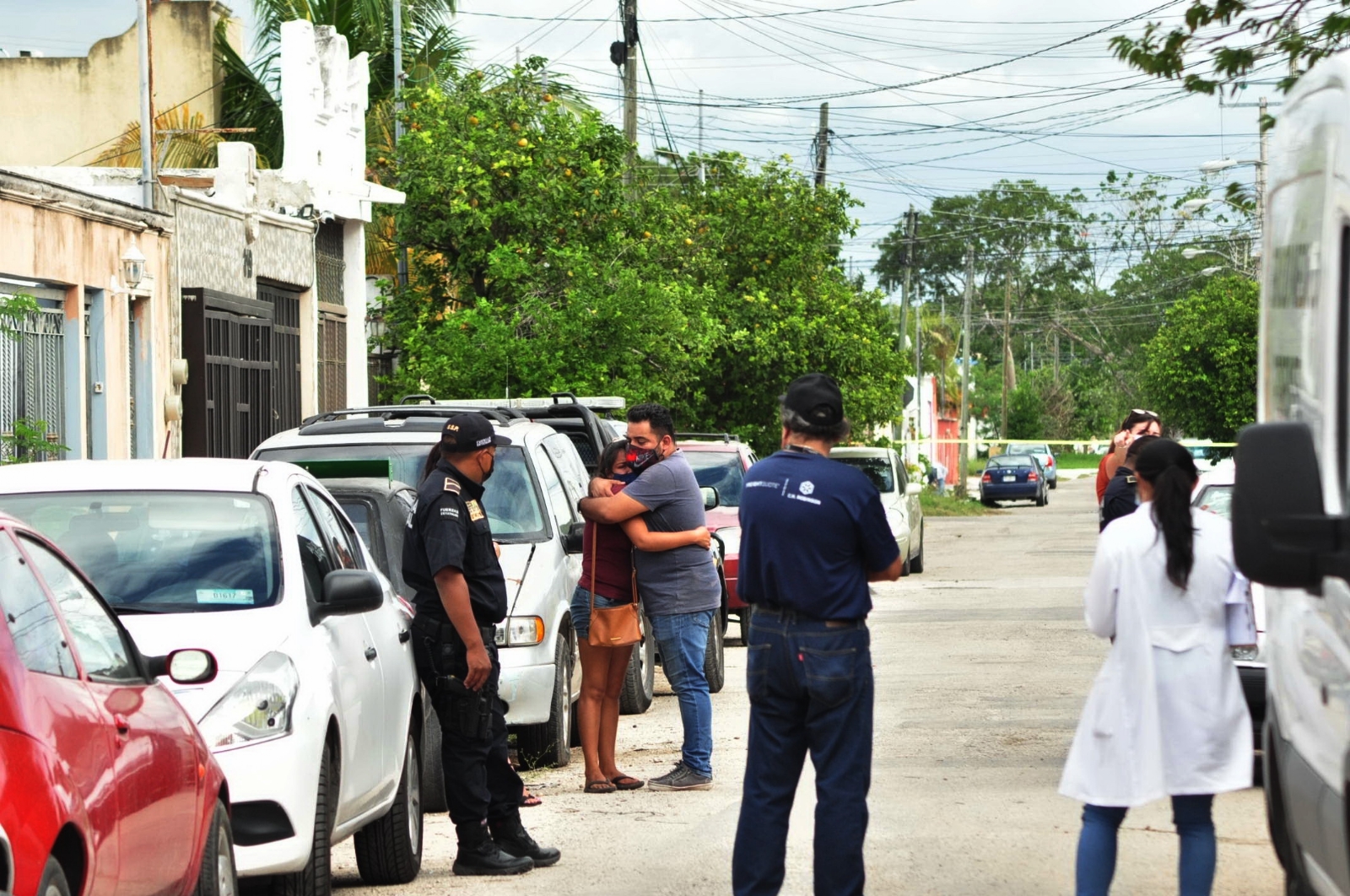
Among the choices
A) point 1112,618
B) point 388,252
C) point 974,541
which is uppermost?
point 388,252

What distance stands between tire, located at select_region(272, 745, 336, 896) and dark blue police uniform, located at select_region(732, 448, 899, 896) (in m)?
1.42

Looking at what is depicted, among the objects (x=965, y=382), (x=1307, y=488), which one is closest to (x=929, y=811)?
(x=1307, y=488)

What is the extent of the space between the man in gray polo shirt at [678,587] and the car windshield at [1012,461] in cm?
4862

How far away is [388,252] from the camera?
3009 centimetres

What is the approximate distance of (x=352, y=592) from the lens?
6.97m

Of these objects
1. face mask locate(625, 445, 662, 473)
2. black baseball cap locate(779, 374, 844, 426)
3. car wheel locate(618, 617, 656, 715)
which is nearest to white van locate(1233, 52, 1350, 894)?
black baseball cap locate(779, 374, 844, 426)

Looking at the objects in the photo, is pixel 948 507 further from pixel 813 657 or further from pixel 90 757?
pixel 90 757

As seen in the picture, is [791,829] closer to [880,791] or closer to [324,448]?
[880,791]

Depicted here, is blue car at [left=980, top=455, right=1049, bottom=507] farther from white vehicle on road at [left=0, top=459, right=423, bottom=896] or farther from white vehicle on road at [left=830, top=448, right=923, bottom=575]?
white vehicle on road at [left=0, top=459, right=423, bottom=896]

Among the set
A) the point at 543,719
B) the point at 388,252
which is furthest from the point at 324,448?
the point at 388,252

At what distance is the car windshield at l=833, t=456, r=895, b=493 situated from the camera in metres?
27.7

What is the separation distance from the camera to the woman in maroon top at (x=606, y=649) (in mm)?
10180

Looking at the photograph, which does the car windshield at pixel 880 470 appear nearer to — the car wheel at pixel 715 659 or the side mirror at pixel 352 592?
the car wheel at pixel 715 659

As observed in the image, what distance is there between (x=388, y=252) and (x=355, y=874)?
73.7 ft
